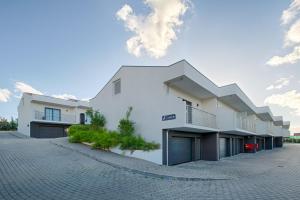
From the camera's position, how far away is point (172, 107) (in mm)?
12875

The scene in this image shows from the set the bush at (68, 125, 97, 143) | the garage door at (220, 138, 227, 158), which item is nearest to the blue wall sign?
the bush at (68, 125, 97, 143)

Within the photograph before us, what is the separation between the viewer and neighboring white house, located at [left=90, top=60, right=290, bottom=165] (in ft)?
43.3

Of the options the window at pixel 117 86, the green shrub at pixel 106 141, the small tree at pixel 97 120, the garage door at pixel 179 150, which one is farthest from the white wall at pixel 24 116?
the garage door at pixel 179 150

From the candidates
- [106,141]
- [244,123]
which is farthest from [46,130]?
[244,123]

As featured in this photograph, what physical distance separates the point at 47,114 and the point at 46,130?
86.8 inches

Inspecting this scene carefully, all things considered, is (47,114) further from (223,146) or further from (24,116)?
(223,146)

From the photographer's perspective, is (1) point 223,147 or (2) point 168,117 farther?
(1) point 223,147

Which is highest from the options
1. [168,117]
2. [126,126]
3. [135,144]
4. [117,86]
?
[117,86]

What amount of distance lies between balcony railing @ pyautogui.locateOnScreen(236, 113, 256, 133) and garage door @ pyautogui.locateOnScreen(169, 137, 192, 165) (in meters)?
6.00

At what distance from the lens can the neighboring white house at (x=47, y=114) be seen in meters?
27.9

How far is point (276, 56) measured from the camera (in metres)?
14.8

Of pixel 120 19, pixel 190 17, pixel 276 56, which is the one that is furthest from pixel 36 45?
pixel 276 56

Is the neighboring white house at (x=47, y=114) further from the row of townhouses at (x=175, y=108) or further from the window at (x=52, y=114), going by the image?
the row of townhouses at (x=175, y=108)

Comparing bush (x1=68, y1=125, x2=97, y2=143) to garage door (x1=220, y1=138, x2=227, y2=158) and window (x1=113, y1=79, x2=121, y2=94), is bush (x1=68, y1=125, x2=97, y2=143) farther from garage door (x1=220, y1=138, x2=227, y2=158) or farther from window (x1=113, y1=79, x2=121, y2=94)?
garage door (x1=220, y1=138, x2=227, y2=158)
